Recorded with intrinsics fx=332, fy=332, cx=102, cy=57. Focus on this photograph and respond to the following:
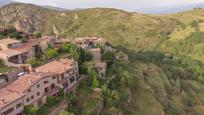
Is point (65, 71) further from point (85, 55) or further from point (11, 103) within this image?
point (85, 55)

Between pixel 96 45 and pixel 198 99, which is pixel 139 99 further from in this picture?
pixel 198 99

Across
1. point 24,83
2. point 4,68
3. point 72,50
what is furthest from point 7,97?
point 72,50

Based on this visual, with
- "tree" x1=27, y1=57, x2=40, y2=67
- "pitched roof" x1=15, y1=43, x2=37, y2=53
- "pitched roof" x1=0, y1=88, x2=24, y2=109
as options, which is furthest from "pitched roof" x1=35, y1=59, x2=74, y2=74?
"pitched roof" x1=0, y1=88, x2=24, y2=109

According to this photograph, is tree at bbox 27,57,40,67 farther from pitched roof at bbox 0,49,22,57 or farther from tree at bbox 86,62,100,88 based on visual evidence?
tree at bbox 86,62,100,88

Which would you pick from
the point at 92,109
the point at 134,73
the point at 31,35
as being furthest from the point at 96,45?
the point at 92,109

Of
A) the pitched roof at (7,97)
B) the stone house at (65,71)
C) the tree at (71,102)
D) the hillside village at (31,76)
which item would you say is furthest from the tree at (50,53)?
the pitched roof at (7,97)

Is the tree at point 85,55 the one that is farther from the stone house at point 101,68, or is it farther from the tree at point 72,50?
the stone house at point 101,68

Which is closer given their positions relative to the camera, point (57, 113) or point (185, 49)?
point (57, 113)
